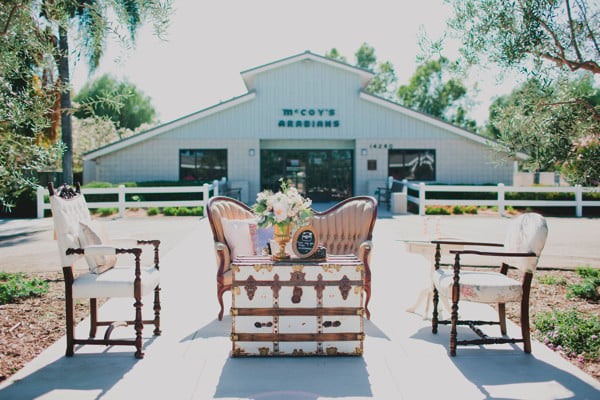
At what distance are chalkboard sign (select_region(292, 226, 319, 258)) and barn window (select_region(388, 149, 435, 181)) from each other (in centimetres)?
1866

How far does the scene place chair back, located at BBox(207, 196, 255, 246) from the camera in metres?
5.67

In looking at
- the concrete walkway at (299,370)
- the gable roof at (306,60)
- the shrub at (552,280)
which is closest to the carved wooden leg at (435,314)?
the concrete walkway at (299,370)

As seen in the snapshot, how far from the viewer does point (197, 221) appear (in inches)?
599

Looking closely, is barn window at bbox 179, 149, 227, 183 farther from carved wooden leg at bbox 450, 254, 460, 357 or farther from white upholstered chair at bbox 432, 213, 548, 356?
carved wooden leg at bbox 450, 254, 460, 357

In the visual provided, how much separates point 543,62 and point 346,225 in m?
2.89

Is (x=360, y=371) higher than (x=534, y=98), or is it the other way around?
(x=534, y=98)

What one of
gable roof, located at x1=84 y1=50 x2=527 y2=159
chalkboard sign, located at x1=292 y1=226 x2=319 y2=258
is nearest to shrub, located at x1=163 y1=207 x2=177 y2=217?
gable roof, located at x1=84 y1=50 x2=527 y2=159

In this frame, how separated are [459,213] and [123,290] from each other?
1529 cm

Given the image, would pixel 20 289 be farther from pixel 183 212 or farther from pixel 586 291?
pixel 183 212

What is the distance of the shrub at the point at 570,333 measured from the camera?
444cm

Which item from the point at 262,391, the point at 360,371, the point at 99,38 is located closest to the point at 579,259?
the point at 360,371

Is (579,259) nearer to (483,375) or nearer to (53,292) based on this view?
(483,375)

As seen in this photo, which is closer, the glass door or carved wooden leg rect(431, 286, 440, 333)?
carved wooden leg rect(431, 286, 440, 333)

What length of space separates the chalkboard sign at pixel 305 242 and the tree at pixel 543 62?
2546 mm
